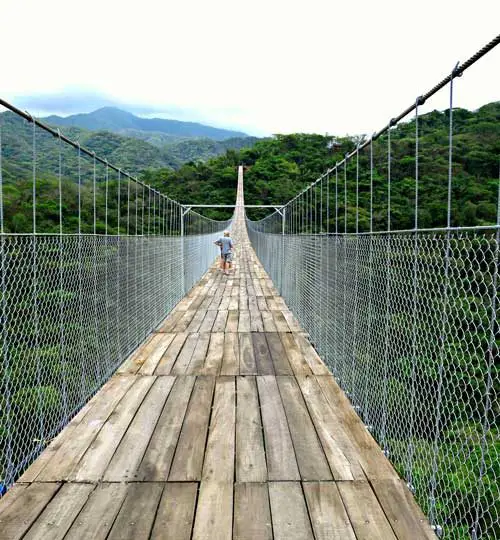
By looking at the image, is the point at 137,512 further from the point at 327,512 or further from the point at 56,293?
the point at 56,293

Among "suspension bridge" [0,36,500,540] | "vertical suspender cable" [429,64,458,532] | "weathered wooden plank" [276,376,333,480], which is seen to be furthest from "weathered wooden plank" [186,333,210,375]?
"vertical suspender cable" [429,64,458,532]

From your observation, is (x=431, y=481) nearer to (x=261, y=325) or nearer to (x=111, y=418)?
(x=111, y=418)

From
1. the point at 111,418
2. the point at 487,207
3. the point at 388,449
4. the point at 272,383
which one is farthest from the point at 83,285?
the point at 487,207

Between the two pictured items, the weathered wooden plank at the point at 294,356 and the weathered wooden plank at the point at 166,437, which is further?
the weathered wooden plank at the point at 294,356

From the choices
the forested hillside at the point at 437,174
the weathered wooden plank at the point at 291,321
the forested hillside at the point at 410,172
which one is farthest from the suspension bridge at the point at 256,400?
the weathered wooden plank at the point at 291,321

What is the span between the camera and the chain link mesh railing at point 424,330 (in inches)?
66.3

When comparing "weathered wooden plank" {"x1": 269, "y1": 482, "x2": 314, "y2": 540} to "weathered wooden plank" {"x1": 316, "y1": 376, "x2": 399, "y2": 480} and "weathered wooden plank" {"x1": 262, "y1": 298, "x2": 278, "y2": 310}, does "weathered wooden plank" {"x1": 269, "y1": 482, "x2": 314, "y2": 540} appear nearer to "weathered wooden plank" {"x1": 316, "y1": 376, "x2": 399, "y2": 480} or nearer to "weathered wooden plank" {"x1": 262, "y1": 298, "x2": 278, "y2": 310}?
"weathered wooden plank" {"x1": 316, "y1": 376, "x2": 399, "y2": 480}

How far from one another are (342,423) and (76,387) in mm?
1707

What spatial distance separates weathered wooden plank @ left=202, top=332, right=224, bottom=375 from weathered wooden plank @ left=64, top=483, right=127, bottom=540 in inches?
74.2

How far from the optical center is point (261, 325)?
614 cm

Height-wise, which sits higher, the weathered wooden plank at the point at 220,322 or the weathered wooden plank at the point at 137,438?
the weathered wooden plank at the point at 220,322

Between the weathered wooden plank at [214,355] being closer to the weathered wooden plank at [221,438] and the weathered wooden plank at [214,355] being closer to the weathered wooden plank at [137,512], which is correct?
the weathered wooden plank at [221,438]

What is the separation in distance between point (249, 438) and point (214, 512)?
0.75 metres

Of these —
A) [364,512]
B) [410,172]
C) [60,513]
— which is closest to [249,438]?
[364,512]
